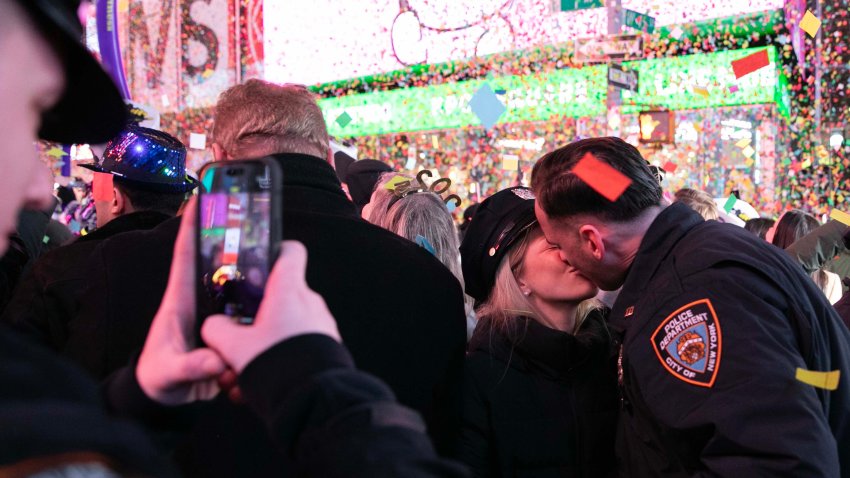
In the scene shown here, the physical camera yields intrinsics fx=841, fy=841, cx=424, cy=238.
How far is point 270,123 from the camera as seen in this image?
2137mm

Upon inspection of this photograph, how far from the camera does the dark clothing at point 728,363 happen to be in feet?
5.92

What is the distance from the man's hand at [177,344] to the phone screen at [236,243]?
2 centimetres

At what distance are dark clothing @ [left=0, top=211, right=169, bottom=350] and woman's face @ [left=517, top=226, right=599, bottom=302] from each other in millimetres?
1385

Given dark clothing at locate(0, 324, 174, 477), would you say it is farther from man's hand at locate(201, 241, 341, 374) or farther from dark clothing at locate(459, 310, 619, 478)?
dark clothing at locate(459, 310, 619, 478)

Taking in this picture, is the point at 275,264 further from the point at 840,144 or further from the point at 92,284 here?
the point at 840,144

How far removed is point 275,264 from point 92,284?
1075 mm

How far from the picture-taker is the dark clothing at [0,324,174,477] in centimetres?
58

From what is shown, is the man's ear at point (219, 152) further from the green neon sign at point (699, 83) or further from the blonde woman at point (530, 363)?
the green neon sign at point (699, 83)

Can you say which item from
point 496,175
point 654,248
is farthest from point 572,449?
point 496,175

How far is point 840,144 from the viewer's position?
8.20 meters

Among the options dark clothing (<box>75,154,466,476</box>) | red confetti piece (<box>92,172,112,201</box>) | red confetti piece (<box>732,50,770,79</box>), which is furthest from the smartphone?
red confetti piece (<box>732,50,770,79</box>)

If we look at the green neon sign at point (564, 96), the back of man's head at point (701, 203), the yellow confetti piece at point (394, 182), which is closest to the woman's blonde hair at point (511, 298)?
the yellow confetti piece at point (394, 182)

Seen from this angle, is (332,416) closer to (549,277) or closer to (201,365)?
(201,365)

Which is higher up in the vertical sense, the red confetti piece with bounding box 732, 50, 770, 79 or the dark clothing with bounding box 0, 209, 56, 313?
the red confetti piece with bounding box 732, 50, 770, 79
